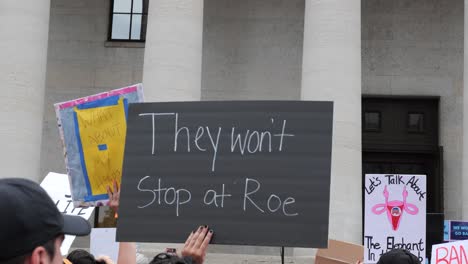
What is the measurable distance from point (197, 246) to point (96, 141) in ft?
13.4

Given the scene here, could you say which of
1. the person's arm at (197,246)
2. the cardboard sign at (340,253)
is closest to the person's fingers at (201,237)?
the person's arm at (197,246)

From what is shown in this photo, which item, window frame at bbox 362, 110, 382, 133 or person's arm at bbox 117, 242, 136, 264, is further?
window frame at bbox 362, 110, 382, 133

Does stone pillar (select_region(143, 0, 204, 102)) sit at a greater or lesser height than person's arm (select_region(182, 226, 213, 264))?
greater

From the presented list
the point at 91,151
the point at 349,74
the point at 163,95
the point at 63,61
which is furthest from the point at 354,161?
the point at 91,151

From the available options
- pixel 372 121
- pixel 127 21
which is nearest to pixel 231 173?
pixel 372 121

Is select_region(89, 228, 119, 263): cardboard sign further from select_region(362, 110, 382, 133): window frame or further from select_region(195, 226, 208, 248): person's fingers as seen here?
select_region(362, 110, 382, 133): window frame

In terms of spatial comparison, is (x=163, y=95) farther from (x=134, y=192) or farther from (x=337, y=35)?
(x=134, y=192)

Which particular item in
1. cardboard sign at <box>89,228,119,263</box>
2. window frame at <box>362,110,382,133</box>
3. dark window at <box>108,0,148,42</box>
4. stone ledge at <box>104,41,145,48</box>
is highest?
dark window at <box>108,0,148,42</box>

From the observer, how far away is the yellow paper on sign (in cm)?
999

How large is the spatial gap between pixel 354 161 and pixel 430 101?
8371 millimetres

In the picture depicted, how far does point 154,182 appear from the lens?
7906 mm

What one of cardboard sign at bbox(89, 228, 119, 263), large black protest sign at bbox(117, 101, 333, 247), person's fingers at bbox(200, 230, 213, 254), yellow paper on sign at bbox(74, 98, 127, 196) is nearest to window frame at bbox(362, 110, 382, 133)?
cardboard sign at bbox(89, 228, 119, 263)

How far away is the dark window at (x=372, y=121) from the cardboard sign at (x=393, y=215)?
796 inches

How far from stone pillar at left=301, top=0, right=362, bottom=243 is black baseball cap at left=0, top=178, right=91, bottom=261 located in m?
24.7
